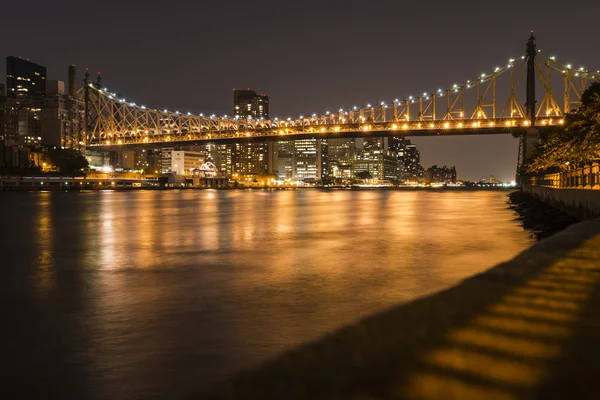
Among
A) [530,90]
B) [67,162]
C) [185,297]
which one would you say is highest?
[530,90]

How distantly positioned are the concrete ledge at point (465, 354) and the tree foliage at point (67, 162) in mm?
121890

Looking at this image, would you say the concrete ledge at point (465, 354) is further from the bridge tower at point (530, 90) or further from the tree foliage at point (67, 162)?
the tree foliage at point (67, 162)

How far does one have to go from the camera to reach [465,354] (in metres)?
4.83

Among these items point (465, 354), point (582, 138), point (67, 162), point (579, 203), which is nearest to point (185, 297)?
point (465, 354)

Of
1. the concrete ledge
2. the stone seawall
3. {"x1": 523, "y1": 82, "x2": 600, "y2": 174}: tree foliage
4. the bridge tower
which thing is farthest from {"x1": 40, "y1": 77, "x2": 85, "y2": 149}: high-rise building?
the concrete ledge

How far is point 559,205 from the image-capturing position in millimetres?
25578

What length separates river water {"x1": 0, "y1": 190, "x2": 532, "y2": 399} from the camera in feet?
18.0

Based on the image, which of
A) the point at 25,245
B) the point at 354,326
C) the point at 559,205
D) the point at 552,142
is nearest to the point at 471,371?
the point at 354,326

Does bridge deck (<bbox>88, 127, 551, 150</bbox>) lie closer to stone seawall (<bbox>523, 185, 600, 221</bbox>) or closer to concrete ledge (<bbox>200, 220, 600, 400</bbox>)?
stone seawall (<bbox>523, 185, 600, 221</bbox>)

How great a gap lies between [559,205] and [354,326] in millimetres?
21649

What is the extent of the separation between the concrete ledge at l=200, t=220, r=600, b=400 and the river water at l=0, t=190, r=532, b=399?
613mm

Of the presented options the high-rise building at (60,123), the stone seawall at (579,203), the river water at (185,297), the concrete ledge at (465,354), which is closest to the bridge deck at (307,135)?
the high-rise building at (60,123)

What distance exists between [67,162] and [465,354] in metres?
125

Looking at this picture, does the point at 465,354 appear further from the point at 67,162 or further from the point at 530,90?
the point at 67,162
